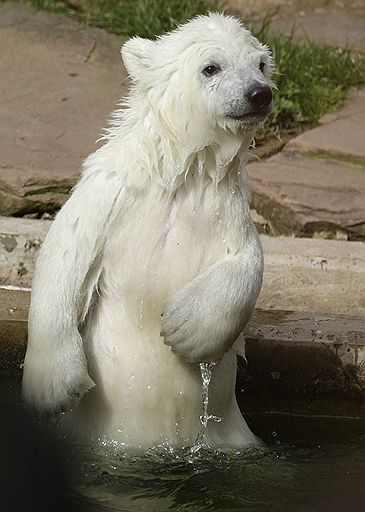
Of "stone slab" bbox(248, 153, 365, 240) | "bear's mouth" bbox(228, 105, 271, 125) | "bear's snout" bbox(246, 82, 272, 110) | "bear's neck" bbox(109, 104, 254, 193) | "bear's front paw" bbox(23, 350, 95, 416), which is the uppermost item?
"bear's snout" bbox(246, 82, 272, 110)

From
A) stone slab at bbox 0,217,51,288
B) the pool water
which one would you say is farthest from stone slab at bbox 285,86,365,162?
the pool water

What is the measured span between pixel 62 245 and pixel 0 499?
246 centimetres

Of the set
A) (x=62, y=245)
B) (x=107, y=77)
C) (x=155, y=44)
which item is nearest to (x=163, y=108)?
(x=155, y=44)

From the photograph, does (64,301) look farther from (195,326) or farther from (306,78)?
(306,78)

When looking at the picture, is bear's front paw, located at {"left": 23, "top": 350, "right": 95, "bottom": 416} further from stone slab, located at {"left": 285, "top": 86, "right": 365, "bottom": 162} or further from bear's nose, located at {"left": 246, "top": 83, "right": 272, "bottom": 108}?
stone slab, located at {"left": 285, "top": 86, "right": 365, "bottom": 162}

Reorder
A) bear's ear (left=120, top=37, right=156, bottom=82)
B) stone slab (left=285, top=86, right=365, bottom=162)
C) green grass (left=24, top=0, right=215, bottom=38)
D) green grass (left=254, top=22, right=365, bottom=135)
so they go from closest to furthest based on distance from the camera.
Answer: bear's ear (left=120, top=37, right=156, bottom=82), stone slab (left=285, top=86, right=365, bottom=162), green grass (left=254, top=22, right=365, bottom=135), green grass (left=24, top=0, right=215, bottom=38)

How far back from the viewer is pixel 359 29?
858 cm

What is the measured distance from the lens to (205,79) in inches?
128

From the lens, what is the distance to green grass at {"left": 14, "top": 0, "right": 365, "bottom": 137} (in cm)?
684

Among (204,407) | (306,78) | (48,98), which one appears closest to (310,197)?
(306,78)

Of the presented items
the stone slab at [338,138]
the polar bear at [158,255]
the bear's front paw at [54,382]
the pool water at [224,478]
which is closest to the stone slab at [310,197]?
the stone slab at [338,138]

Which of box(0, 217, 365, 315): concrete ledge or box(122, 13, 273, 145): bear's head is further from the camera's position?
box(0, 217, 365, 315): concrete ledge

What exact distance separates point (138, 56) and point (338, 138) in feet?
10.7

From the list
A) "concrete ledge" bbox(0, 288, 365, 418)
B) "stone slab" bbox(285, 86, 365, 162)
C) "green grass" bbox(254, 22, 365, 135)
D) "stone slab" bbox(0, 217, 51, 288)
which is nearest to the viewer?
"concrete ledge" bbox(0, 288, 365, 418)
